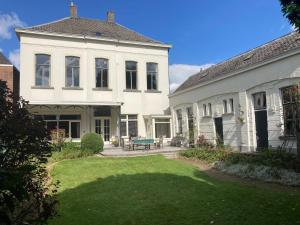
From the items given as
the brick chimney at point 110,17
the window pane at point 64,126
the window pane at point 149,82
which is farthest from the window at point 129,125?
the brick chimney at point 110,17

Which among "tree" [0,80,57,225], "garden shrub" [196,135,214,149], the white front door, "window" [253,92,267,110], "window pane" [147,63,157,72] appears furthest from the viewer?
"window pane" [147,63,157,72]

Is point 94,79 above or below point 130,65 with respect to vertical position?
below

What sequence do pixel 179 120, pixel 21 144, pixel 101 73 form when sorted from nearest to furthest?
pixel 21 144 → pixel 179 120 → pixel 101 73

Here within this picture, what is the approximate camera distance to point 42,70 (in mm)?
23828

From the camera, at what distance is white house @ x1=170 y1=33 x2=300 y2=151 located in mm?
13992

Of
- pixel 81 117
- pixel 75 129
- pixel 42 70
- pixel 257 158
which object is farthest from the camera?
pixel 81 117

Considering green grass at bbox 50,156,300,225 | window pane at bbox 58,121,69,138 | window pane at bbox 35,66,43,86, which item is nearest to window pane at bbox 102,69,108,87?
window pane at bbox 58,121,69,138

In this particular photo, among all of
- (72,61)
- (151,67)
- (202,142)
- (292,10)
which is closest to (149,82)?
(151,67)

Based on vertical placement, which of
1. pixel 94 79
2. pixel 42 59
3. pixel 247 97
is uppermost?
pixel 42 59

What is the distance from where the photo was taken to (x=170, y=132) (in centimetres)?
2634

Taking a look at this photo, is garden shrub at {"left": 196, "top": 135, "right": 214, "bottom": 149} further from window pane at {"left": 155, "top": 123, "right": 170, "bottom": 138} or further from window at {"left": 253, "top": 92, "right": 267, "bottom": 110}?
window pane at {"left": 155, "top": 123, "right": 170, "bottom": 138}

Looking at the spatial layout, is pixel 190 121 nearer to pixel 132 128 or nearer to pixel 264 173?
pixel 132 128

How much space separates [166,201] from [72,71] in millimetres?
18444

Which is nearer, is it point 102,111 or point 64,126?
point 64,126
